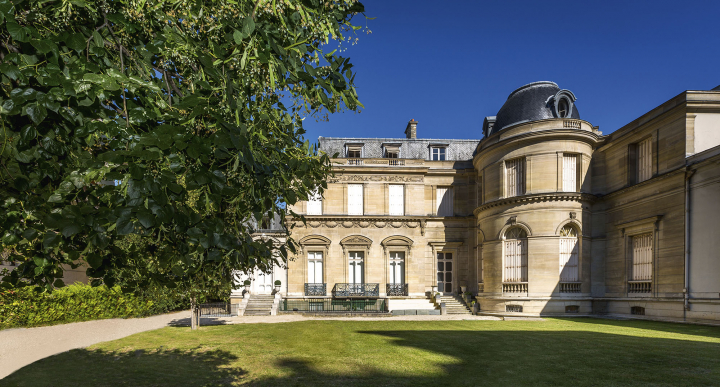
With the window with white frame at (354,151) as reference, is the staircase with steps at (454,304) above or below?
below

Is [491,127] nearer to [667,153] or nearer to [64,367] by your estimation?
[667,153]

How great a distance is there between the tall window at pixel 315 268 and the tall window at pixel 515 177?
1268 centimetres

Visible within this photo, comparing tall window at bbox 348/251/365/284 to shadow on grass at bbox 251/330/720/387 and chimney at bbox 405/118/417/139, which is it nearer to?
chimney at bbox 405/118/417/139

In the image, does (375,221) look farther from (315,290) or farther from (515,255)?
(515,255)

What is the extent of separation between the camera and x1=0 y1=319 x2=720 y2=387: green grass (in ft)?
21.9

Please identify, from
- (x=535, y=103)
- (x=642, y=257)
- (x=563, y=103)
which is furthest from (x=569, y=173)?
(x=642, y=257)

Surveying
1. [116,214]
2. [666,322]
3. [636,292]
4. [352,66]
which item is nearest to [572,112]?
[636,292]

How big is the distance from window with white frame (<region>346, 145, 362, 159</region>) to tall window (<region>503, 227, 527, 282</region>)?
11865mm

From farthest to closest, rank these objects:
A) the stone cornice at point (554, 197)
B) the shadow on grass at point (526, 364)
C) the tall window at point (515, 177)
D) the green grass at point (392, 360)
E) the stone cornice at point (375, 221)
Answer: the stone cornice at point (375, 221) → the tall window at point (515, 177) → the stone cornice at point (554, 197) → the green grass at point (392, 360) → the shadow on grass at point (526, 364)

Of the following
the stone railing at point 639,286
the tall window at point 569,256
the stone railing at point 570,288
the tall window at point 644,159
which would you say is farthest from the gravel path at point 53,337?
the tall window at point 644,159

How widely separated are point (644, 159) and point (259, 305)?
21.9 meters

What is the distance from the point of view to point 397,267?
25.3 metres

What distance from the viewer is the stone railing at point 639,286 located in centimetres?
1670

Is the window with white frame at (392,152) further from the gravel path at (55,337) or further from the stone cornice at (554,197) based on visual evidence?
the gravel path at (55,337)
